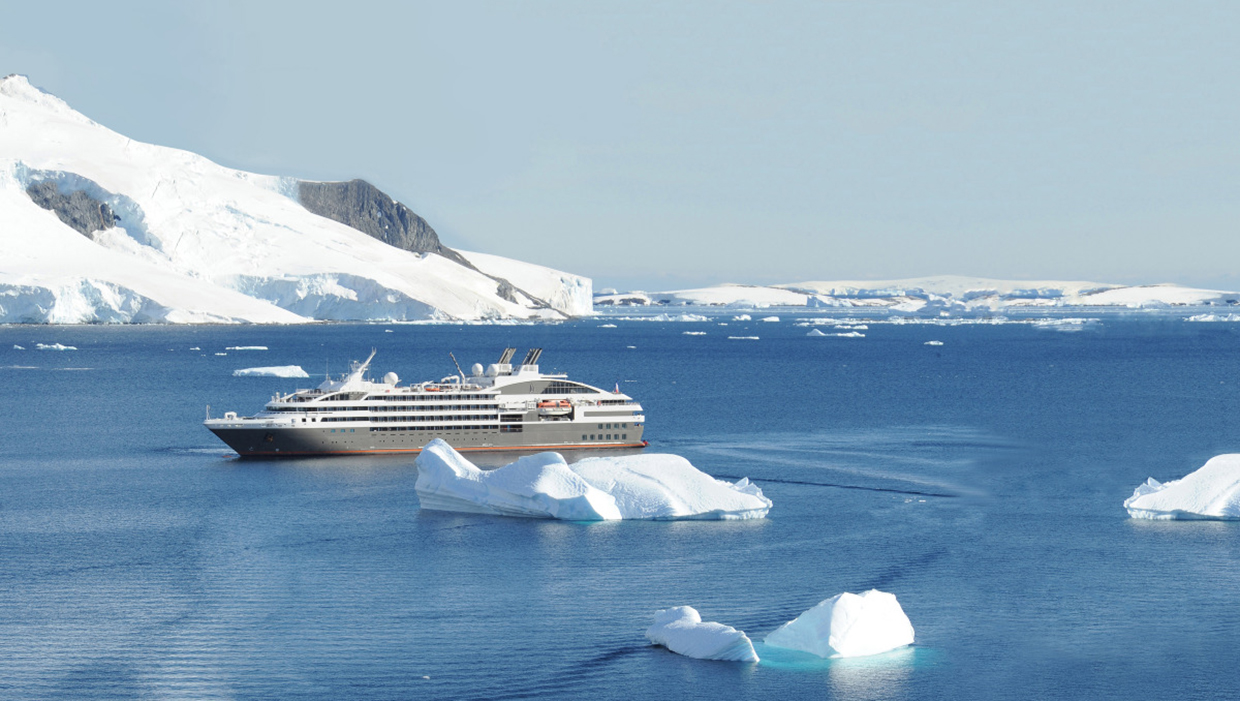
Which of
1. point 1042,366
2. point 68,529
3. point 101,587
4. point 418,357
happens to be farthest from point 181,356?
point 101,587

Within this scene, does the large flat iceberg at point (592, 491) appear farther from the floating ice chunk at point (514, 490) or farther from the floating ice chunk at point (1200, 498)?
the floating ice chunk at point (1200, 498)

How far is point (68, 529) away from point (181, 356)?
270ft

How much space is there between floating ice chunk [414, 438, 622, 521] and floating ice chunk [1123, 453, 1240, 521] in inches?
578

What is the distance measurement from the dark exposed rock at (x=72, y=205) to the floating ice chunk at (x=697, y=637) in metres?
170

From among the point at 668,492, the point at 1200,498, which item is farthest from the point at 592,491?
the point at 1200,498

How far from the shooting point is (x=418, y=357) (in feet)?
392

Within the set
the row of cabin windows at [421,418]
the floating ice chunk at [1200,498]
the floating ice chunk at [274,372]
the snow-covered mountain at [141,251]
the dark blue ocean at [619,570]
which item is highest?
the snow-covered mountain at [141,251]

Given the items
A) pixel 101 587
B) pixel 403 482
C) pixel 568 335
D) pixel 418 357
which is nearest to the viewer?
pixel 101 587

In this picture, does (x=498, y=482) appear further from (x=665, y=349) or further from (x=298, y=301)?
(x=298, y=301)

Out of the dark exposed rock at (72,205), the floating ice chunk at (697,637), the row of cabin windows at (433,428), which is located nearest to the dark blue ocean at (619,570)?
the floating ice chunk at (697,637)

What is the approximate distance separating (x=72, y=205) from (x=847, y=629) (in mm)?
174523

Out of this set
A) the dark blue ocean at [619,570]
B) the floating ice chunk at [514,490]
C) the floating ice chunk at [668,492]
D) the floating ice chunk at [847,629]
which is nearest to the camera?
the dark blue ocean at [619,570]

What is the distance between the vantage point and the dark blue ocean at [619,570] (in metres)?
22.9

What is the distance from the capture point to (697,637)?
23688mm
